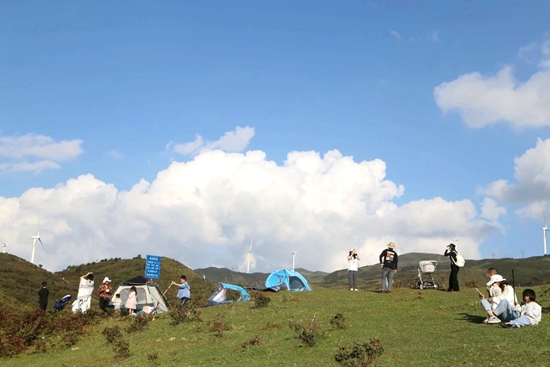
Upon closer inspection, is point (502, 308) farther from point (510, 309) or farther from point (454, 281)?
point (454, 281)

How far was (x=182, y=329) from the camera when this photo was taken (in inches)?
933

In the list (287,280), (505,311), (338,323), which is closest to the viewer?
(505,311)

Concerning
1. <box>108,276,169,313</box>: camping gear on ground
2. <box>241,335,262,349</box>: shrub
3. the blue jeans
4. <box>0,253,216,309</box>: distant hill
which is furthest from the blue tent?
the blue jeans

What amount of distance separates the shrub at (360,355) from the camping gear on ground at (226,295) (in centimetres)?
2151

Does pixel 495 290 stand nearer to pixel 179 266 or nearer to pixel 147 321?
pixel 147 321

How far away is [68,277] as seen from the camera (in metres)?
76.8

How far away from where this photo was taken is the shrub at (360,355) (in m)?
13.8

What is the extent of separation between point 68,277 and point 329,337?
66.6 metres

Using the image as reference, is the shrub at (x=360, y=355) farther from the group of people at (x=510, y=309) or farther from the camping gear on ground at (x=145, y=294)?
the camping gear on ground at (x=145, y=294)

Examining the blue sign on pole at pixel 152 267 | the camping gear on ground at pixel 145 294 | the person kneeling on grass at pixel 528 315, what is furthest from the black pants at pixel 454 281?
the blue sign on pole at pixel 152 267

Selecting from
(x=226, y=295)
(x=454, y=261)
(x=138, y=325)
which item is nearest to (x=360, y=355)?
(x=138, y=325)

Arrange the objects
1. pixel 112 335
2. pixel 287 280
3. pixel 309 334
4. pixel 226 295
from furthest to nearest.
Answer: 1. pixel 287 280
2. pixel 226 295
3. pixel 112 335
4. pixel 309 334

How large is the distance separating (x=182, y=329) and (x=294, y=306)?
19.7 ft

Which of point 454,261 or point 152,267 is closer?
point 454,261
